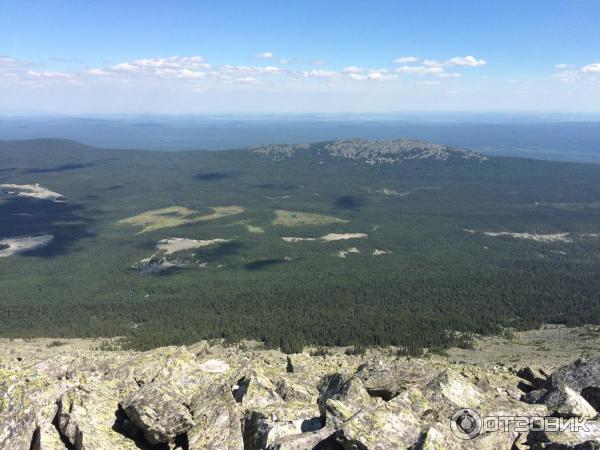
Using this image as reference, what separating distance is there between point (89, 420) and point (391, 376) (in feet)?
48.6

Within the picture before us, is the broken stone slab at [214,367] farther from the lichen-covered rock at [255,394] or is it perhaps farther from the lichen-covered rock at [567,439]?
the lichen-covered rock at [567,439]

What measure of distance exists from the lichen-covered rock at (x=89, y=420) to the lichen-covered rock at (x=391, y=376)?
1155 centimetres

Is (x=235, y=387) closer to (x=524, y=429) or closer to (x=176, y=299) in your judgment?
(x=524, y=429)

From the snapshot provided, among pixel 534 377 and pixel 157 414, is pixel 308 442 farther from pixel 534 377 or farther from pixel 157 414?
pixel 534 377

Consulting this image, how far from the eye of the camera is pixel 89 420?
16.3 meters

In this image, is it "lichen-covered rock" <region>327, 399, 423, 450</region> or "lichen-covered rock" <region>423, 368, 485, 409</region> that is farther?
"lichen-covered rock" <region>423, 368, 485, 409</region>

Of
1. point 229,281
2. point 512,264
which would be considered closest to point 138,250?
point 229,281

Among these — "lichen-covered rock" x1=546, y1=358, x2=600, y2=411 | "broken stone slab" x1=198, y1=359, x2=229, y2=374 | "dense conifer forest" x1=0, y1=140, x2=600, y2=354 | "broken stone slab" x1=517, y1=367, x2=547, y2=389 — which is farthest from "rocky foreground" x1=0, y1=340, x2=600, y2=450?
"dense conifer forest" x1=0, y1=140, x2=600, y2=354

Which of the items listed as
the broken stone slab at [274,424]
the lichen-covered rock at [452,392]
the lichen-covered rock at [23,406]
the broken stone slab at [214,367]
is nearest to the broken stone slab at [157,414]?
the broken stone slab at [274,424]

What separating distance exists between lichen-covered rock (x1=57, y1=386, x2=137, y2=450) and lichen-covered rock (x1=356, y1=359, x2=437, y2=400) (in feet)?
37.9

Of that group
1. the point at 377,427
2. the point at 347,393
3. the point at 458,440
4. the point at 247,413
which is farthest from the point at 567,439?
the point at 247,413

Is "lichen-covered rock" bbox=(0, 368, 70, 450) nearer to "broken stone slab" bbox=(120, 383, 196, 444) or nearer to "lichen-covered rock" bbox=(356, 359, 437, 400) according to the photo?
"broken stone slab" bbox=(120, 383, 196, 444)

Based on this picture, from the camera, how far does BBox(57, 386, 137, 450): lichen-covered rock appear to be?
1539 centimetres

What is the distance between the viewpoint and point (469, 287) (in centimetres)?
11725
